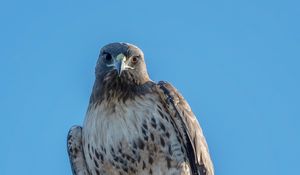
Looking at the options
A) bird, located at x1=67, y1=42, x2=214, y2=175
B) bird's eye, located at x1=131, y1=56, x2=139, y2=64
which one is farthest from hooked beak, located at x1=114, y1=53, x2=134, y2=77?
bird's eye, located at x1=131, y1=56, x2=139, y2=64

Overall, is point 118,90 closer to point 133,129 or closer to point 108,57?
point 108,57

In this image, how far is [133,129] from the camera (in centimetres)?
1492

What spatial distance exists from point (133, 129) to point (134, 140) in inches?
6.5

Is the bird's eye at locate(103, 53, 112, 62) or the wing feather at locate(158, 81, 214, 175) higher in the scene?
the bird's eye at locate(103, 53, 112, 62)

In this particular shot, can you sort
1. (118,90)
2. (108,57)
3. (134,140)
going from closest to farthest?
(134,140) → (118,90) → (108,57)

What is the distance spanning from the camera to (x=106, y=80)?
1544 centimetres

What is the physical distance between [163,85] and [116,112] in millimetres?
785

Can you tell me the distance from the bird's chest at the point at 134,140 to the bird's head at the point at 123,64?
0.43 metres

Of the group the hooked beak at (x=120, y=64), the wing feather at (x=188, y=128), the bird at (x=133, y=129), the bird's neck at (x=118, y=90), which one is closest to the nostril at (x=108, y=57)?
the bird at (x=133, y=129)

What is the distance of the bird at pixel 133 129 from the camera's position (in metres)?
14.9

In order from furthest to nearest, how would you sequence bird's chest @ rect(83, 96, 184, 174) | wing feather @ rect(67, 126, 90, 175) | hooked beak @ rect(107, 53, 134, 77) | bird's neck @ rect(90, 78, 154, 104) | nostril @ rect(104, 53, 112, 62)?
wing feather @ rect(67, 126, 90, 175) < nostril @ rect(104, 53, 112, 62) < bird's neck @ rect(90, 78, 154, 104) < hooked beak @ rect(107, 53, 134, 77) < bird's chest @ rect(83, 96, 184, 174)

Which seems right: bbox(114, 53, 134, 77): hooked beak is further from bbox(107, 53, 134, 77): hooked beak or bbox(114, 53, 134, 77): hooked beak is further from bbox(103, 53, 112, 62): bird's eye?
bbox(103, 53, 112, 62): bird's eye

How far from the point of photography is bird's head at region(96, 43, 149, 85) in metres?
15.3

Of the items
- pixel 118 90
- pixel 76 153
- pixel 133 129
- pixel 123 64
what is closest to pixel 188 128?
pixel 133 129
